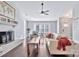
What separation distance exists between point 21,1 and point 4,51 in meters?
1.37

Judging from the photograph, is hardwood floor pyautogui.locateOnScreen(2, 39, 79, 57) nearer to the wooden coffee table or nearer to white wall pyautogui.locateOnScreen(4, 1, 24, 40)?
the wooden coffee table

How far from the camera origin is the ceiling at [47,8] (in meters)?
3.23

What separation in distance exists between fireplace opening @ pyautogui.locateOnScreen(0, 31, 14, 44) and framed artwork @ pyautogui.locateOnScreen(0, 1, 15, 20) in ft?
1.39

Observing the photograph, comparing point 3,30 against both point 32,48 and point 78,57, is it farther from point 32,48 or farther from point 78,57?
point 78,57

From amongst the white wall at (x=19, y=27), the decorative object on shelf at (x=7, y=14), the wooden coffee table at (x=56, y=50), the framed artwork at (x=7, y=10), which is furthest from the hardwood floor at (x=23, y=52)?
the framed artwork at (x=7, y=10)

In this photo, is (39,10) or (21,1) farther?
(39,10)

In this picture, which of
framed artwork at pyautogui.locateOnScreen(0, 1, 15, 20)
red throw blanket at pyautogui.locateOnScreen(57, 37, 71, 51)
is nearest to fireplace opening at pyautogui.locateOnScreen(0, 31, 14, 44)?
framed artwork at pyautogui.locateOnScreen(0, 1, 15, 20)

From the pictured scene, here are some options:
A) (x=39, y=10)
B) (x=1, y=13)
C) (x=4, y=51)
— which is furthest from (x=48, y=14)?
(x=4, y=51)

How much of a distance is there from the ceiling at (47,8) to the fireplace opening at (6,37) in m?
0.71

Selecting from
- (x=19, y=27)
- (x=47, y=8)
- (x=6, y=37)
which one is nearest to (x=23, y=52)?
(x=6, y=37)

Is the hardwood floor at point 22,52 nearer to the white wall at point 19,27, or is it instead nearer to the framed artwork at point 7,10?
the white wall at point 19,27

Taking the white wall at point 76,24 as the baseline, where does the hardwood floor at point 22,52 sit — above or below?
below

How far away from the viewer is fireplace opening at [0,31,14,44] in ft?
9.46

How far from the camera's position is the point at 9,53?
2.99 metres
